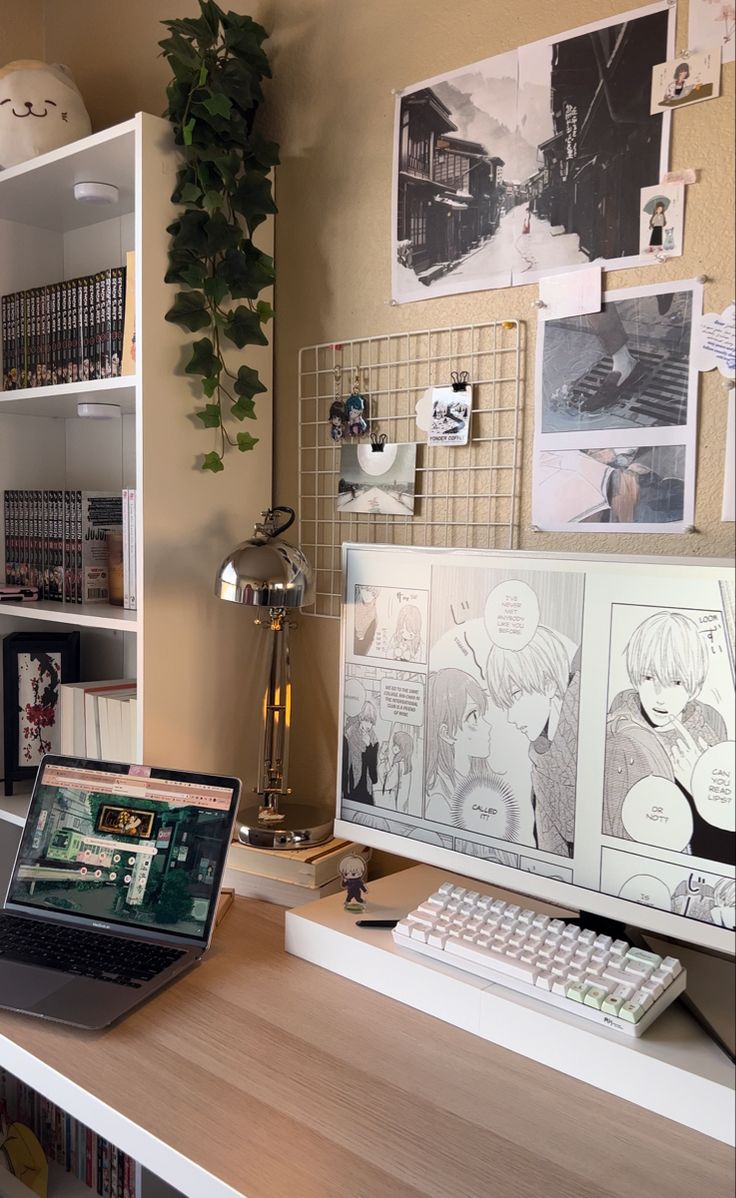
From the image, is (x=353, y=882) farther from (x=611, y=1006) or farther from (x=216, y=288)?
(x=216, y=288)

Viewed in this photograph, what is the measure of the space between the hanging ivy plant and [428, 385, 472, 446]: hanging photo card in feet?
1.09

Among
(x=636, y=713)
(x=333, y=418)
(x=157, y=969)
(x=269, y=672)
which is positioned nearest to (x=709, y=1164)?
(x=636, y=713)

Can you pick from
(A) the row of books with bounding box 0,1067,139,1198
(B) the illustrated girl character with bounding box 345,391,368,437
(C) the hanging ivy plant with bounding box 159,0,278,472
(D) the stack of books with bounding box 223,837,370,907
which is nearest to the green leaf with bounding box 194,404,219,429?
(C) the hanging ivy plant with bounding box 159,0,278,472

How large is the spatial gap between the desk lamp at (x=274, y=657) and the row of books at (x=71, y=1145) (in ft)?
2.03

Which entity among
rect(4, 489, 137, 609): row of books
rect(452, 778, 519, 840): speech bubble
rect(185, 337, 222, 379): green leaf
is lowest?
rect(452, 778, 519, 840): speech bubble

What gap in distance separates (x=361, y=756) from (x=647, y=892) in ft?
1.51

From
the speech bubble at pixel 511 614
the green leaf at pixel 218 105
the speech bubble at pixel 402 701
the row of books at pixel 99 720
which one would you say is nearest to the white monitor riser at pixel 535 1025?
the speech bubble at pixel 402 701

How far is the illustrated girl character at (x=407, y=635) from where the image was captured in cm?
133

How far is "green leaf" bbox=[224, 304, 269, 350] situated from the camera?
63.8 inches

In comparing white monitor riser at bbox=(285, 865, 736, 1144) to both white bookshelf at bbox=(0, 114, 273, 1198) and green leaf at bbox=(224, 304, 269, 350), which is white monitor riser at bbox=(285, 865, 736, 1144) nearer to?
white bookshelf at bbox=(0, 114, 273, 1198)

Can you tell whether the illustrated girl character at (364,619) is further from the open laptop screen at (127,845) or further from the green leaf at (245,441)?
the green leaf at (245,441)

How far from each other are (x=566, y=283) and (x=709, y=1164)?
104 centimetres

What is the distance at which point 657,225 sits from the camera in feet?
4.07

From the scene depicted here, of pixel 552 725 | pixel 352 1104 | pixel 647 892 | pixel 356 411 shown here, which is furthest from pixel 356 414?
pixel 352 1104
